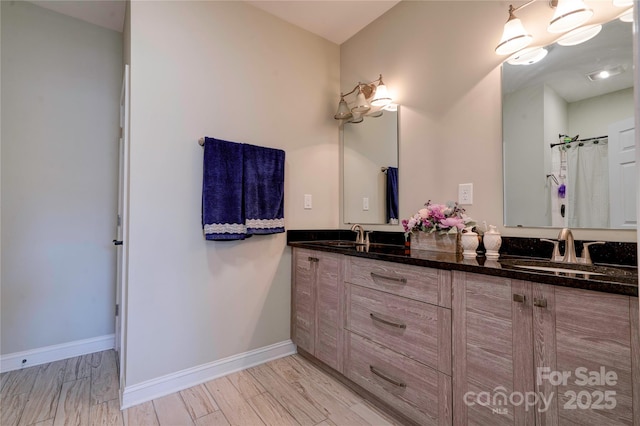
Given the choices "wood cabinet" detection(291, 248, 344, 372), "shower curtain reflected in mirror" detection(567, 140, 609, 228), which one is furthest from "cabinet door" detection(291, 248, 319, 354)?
"shower curtain reflected in mirror" detection(567, 140, 609, 228)

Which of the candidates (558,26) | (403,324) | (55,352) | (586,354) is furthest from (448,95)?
(55,352)

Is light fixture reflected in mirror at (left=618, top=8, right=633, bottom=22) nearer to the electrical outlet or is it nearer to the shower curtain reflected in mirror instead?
the shower curtain reflected in mirror

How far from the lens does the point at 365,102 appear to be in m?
2.38

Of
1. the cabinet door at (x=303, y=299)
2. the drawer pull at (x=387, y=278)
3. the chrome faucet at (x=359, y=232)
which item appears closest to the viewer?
the drawer pull at (x=387, y=278)

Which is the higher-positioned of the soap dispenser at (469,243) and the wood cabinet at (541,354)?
the soap dispenser at (469,243)

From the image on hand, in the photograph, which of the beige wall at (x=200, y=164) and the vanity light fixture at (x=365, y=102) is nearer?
the beige wall at (x=200, y=164)

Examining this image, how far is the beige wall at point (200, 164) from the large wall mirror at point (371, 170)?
0.26 m

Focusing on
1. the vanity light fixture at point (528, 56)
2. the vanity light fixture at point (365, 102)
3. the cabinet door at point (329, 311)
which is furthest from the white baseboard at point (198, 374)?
the vanity light fixture at point (528, 56)

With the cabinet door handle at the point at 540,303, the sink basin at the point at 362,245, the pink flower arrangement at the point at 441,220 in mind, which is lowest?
the cabinet door handle at the point at 540,303

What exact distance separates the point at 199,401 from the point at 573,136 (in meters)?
2.45

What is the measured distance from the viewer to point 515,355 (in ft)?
3.49

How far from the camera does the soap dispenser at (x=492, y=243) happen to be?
152 cm

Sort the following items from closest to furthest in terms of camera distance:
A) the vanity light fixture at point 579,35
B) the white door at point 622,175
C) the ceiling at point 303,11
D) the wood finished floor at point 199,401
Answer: the white door at point 622,175 < the vanity light fixture at point 579,35 < the wood finished floor at point 199,401 < the ceiling at point 303,11

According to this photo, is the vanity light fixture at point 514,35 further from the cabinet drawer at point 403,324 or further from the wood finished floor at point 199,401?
the wood finished floor at point 199,401
